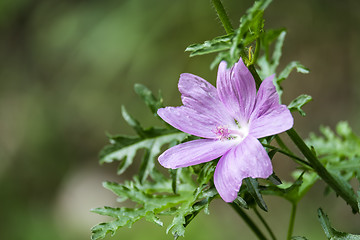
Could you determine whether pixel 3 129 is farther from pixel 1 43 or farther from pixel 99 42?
pixel 99 42

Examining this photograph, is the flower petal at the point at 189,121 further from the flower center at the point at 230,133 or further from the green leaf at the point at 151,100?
the green leaf at the point at 151,100

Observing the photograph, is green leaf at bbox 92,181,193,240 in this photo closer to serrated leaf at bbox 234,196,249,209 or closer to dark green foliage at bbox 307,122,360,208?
serrated leaf at bbox 234,196,249,209

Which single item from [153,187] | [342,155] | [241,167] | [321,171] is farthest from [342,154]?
[241,167]

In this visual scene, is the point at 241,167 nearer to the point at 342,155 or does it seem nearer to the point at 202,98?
the point at 202,98

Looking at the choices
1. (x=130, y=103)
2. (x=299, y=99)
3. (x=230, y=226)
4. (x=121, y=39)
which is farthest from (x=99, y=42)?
(x=299, y=99)

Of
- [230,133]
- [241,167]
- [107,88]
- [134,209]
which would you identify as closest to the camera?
[241,167]
